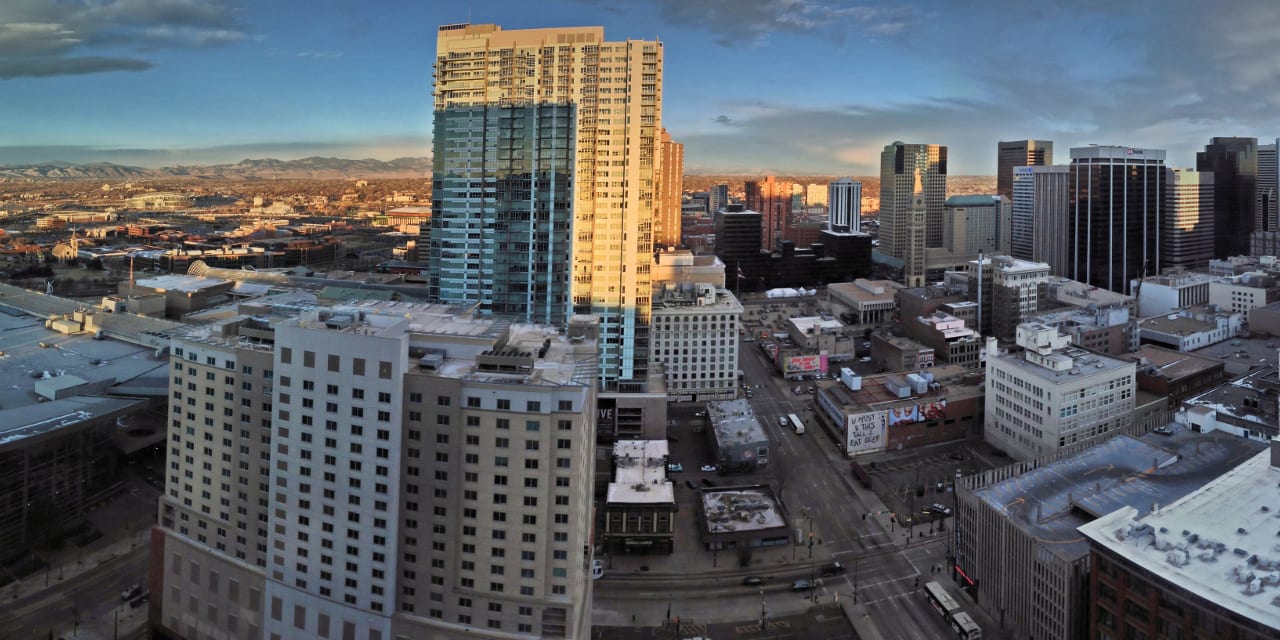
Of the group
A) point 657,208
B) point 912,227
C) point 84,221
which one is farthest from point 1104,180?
point 84,221

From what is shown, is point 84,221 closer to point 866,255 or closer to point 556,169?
point 556,169

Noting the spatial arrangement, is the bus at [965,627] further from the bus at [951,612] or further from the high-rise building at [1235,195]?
the high-rise building at [1235,195]

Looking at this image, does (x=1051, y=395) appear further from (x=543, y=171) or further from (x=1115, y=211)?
(x=1115, y=211)

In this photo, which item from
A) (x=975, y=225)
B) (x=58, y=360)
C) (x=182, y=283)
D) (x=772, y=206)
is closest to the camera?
(x=58, y=360)

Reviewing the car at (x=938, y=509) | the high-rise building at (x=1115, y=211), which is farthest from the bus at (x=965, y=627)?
the high-rise building at (x=1115, y=211)

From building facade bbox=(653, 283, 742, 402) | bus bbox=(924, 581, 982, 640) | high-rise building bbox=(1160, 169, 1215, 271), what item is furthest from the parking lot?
high-rise building bbox=(1160, 169, 1215, 271)

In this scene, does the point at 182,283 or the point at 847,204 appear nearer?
the point at 182,283

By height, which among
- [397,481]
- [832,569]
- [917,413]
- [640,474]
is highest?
[397,481]

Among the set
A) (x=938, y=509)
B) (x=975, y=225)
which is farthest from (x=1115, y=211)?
(x=938, y=509)
